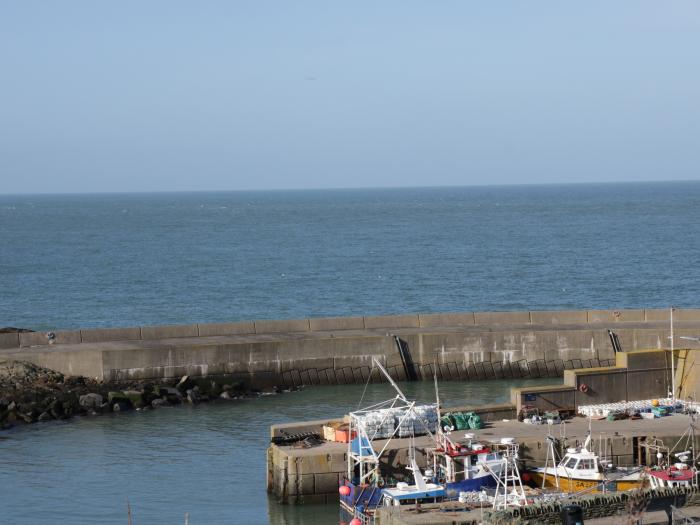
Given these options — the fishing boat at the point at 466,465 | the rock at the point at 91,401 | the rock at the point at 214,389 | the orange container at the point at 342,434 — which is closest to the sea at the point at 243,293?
the rock at the point at 91,401

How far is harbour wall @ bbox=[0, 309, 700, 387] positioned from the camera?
51.9 meters

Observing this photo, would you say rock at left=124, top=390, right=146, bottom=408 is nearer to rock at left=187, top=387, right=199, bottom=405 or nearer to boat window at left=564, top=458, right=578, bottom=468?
rock at left=187, top=387, right=199, bottom=405

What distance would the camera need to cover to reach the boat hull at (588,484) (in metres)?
32.6

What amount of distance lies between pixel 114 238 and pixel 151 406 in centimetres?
11600

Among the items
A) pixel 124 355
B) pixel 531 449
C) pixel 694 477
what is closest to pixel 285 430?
pixel 531 449

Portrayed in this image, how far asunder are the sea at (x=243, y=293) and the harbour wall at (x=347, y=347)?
1.26 m

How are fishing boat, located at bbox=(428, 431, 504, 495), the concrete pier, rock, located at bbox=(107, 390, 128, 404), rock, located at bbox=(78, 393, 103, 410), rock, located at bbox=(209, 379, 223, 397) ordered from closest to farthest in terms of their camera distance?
fishing boat, located at bbox=(428, 431, 504, 495), the concrete pier, rock, located at bbox=(78, 393, 103, 410), rock, located at bbox=(107, 390, 128, 404), rock, located at bbox=(209, 379, 223, 397)

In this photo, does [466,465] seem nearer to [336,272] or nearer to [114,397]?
[114,397]

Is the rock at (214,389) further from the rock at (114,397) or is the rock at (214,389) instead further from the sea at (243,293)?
the rock at (114,397)

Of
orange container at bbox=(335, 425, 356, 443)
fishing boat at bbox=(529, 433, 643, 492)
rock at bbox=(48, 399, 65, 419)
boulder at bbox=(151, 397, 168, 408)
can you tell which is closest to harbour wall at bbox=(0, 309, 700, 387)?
boulder at bbox=(151, 397, 168, 408)

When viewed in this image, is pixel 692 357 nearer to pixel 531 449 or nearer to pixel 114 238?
pixel 531 449

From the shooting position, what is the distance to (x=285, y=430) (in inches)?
1458

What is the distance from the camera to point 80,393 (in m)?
48.7

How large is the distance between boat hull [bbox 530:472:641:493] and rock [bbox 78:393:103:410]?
19.9m
